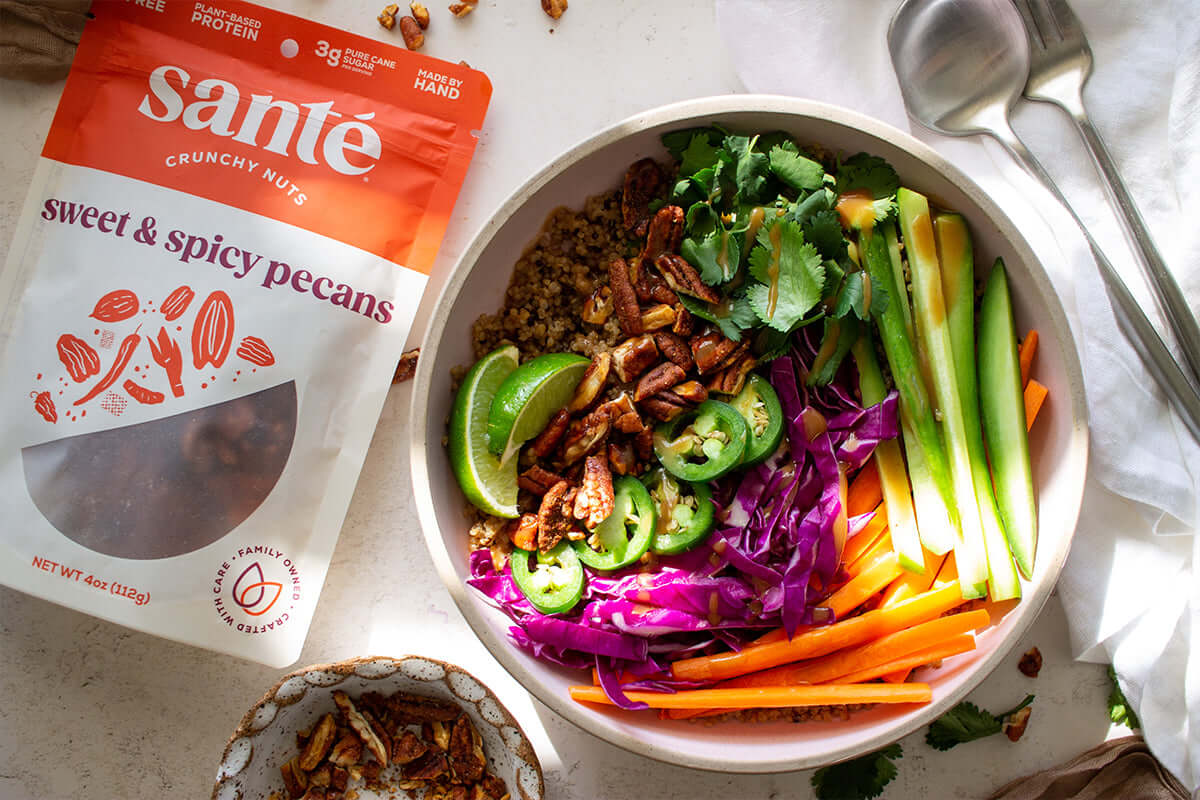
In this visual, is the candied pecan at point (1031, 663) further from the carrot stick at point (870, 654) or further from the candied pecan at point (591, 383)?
the candied pecan at point (591, 383)

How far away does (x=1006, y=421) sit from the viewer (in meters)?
1.53

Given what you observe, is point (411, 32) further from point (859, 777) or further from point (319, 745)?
point (859, 777)

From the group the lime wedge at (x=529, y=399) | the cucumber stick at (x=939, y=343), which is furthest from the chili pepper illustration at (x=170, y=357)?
the cucumber stick at (x=939, y=343)

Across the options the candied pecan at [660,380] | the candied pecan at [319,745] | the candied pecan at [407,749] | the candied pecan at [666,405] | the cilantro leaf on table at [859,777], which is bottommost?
the candied pecan at [319,745]

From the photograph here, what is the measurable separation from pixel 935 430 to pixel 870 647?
1.35ft

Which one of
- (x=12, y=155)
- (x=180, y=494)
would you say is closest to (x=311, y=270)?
(x=180, y=494)

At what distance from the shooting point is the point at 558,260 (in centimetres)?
168

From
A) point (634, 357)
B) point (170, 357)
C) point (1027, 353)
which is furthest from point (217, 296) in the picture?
point (1027, 353)

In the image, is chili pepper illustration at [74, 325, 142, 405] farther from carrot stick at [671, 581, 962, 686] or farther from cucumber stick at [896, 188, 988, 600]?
cucumber stick at [896, 188, 988, 600]

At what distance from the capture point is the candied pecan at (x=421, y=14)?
5.93 ft

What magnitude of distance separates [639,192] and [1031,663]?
4.07 feet

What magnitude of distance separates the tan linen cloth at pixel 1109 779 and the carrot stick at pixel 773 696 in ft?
1.50

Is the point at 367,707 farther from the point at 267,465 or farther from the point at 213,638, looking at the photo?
the point at 267,465

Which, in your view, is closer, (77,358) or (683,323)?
(683,323)
